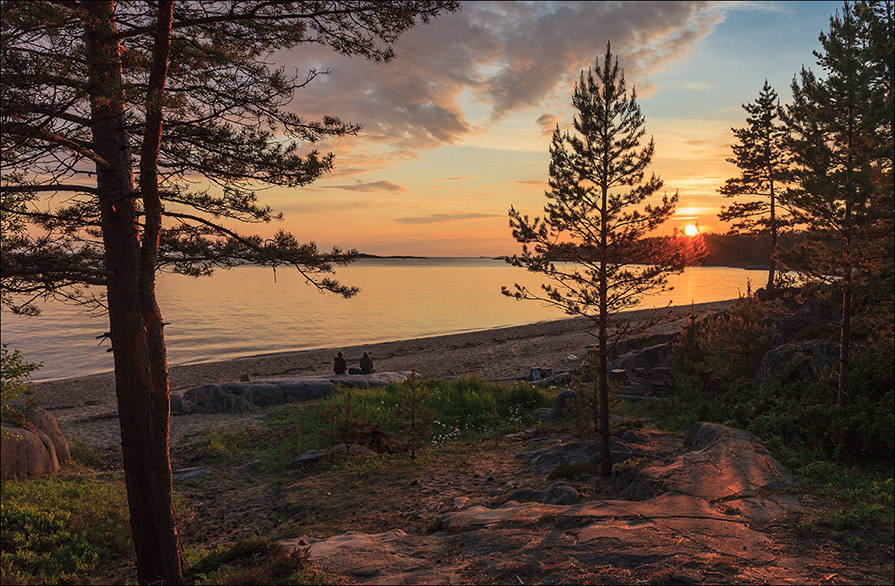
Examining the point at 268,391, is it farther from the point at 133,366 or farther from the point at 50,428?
the point at 133,366

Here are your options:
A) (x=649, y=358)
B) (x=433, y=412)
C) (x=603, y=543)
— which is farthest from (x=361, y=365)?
(x=603, y=543)

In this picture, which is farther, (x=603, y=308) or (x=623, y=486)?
(x=603, y=308)

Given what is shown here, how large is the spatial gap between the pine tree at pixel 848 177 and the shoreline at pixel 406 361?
10.0 metres

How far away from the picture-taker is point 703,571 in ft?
18.9

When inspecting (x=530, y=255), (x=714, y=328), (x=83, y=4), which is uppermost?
(x=83, y=4)

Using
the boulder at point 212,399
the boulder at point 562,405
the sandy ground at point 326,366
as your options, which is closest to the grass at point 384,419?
the boulder at point 562,405

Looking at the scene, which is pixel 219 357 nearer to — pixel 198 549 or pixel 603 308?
pixel 198 549

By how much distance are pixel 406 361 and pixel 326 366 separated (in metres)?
5.55

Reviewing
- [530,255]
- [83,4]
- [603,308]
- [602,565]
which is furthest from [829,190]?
[83,4]

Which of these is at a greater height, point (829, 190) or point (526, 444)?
point (829, 190)

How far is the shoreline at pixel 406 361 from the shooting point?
28609 mm

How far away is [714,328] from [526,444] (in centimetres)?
795

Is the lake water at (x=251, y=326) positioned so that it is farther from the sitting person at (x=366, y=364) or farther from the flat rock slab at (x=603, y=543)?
the flat rock slab at (x=603, y=543)

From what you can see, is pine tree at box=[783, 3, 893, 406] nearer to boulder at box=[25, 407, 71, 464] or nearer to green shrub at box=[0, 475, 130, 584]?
green shrub at box=[0, 475, 130, 584]
